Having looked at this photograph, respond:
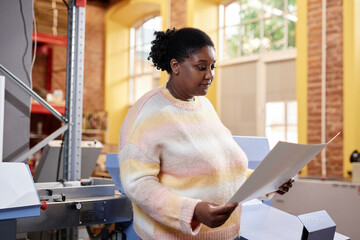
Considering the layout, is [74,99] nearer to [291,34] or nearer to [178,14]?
[291,34]

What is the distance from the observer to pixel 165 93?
1101 mm

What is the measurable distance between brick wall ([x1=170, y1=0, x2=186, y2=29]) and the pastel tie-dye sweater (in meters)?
5.51

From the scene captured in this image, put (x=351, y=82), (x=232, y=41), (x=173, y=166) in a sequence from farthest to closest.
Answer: (x=232, y=41), (x=351, y=82), (x=173, y=166)

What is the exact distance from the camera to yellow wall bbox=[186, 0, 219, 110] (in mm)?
6188

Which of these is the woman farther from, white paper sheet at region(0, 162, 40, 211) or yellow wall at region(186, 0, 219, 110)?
yellow wall at region(186, 0, 219, 110)

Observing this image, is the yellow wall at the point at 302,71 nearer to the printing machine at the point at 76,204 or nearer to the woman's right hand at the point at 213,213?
the printing machine at the point at 76,204

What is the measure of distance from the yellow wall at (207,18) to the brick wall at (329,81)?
185 cm

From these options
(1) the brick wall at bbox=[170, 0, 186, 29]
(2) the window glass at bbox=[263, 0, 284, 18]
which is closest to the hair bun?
(2) the window glass at bbox=[263, 0, 284, 18]

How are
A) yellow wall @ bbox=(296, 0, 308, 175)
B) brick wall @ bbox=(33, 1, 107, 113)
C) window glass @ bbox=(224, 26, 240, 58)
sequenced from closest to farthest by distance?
yellow wall @ bbox=(296, 0, 308, 175) < window glass @ bbox=(224, 26, 240, 58) < brick wall @ bbox=(33, 1, 107, 113)

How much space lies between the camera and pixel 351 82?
13.8 feet

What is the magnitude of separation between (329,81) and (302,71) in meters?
0.37

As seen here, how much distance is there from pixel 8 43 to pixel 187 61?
1.58m

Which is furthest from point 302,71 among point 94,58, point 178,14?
point 94,58

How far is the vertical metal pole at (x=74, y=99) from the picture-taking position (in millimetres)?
2025
